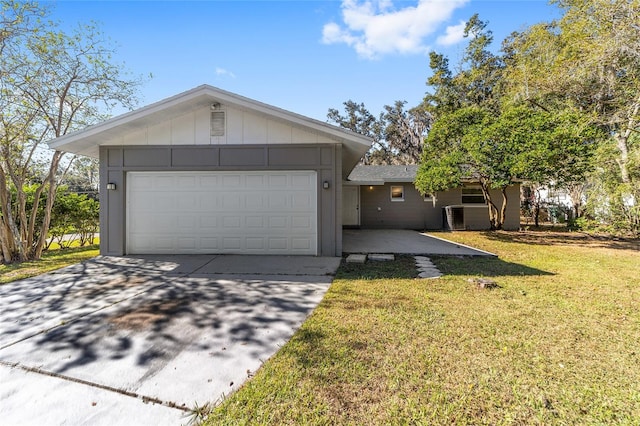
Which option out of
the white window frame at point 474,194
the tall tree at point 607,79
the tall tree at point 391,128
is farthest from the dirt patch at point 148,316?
the tall tree at point 391,128

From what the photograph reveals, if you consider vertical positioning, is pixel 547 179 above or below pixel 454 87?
below

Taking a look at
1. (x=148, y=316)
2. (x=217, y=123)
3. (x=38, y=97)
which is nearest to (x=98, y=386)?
(x=148, y=316)

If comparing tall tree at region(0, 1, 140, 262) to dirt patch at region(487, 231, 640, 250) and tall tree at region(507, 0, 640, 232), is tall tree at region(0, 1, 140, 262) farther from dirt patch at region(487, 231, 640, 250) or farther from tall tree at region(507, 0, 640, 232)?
dirt patch at region(487, 231, 640, 250)

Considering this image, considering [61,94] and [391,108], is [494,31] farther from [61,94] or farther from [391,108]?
[61,94]

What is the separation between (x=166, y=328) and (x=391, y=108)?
3057cm

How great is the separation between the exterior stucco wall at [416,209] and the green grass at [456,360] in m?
Result: 8.98

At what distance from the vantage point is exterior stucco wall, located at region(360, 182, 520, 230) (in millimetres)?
13242

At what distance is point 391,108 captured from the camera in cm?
2969

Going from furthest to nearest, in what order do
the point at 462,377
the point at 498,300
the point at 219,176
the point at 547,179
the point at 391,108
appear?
the point at 391,108 < the point at 547,179 < the point at 219,176 < the point at 498,300 < the point at 462,377

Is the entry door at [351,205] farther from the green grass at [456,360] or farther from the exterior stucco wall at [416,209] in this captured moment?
the green grass at [456,360]

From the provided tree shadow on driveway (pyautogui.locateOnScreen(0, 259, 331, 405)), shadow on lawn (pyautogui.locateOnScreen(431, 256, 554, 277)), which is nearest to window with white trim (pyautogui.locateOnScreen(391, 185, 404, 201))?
shadow on lawn (pyautogui.locateOnScreen(431, 256, 554, 277))

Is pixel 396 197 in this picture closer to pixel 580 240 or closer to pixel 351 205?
pixel 351 205

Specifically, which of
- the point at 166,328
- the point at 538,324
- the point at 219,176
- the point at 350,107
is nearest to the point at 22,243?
the point at 219,176

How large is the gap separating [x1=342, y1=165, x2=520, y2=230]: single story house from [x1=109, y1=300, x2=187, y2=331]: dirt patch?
1003 cm
